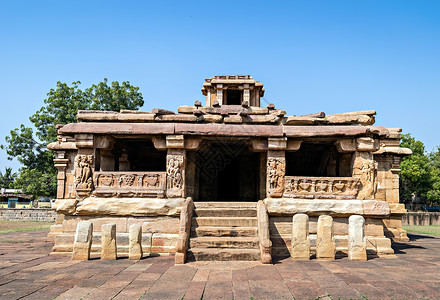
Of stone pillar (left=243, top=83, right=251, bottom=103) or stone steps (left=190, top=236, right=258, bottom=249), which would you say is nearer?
stone steps (left=190, top=236, right=258, bottom=249)

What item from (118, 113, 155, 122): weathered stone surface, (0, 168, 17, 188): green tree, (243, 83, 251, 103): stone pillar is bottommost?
(0, 168, 17, 188): green tree

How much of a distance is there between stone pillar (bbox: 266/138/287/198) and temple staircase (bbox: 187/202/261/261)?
2.22 ft

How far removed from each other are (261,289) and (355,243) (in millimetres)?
3028

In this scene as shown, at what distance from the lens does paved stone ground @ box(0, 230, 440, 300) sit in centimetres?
434

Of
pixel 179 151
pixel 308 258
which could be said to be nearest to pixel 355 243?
pixel 308 258

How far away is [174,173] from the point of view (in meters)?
7.66

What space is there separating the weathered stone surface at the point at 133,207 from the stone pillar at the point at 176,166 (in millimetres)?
231

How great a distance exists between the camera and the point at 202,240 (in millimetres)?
6777

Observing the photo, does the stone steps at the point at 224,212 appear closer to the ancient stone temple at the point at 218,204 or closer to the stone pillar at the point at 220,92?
the ancient stone temple at the point at 218,204

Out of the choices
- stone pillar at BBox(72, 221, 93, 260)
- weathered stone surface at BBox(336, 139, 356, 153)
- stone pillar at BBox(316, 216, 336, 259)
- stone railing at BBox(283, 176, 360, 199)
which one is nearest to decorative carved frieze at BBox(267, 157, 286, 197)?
stone railing at BBox(283, 176, 360, 199)

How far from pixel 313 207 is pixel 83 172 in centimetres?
542

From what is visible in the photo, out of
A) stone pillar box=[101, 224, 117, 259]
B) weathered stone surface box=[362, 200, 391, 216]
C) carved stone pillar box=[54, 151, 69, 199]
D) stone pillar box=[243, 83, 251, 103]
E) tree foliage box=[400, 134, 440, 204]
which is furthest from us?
tree foliage box=[400, 134, 440, 204]

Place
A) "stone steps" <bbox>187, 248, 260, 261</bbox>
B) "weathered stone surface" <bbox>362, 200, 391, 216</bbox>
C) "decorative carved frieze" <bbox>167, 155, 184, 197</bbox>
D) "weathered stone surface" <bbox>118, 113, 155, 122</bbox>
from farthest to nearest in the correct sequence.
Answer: "weathered stone surface" <bbox>118, 113, 155, 122</bbox> < "decorative carved frieze" <bbox>167, 155, 184, 197</bbox> < "weathered stone surface" <bbox>362, 200, 391, 216</bbox> < "stone steps" <bbox>187, 248, 260, 261</bbox>

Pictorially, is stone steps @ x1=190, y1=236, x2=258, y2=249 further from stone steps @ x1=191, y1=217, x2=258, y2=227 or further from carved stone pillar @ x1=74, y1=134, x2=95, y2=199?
carved stone pillar @ x1=74, y1=134, x2=95, y2=199
